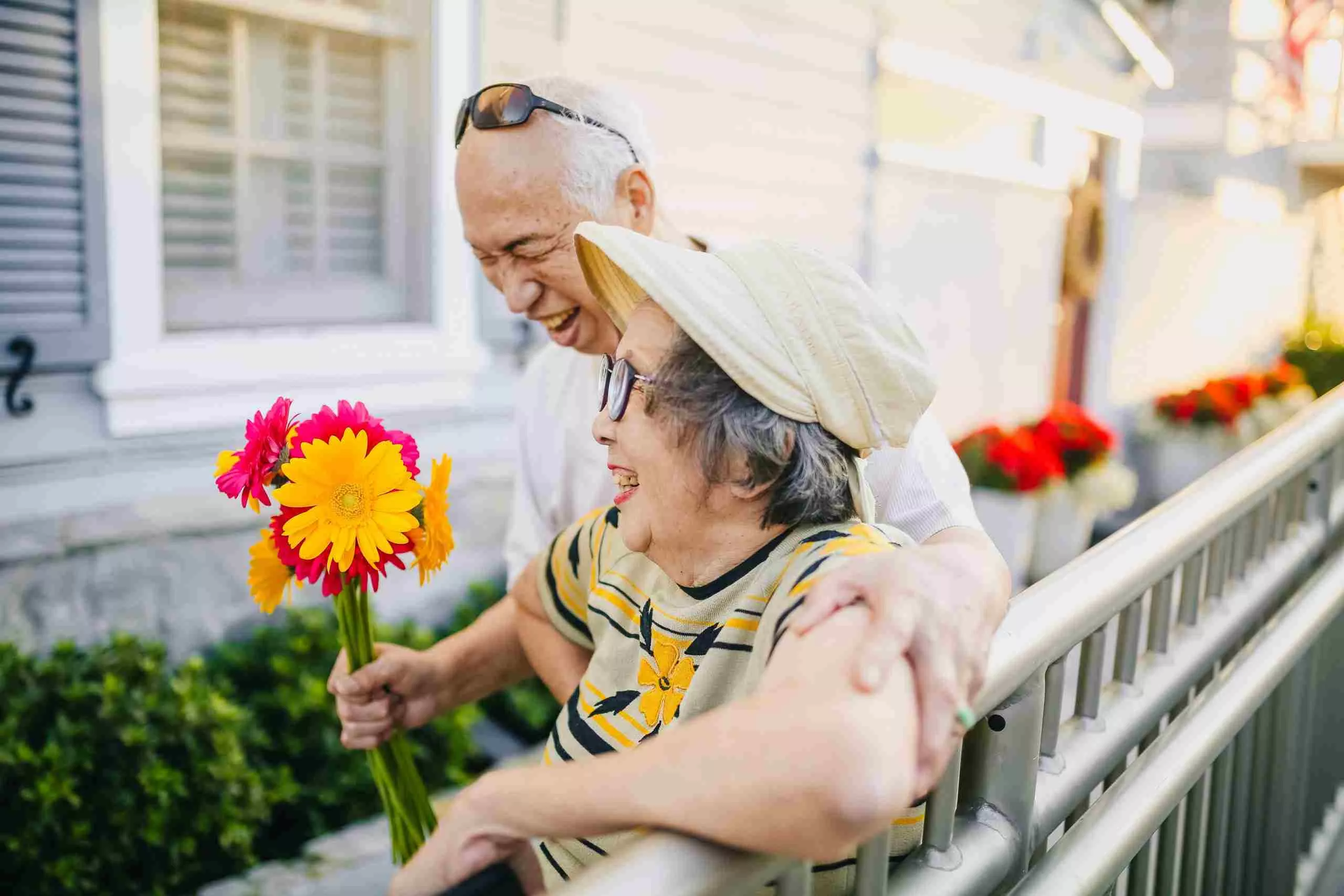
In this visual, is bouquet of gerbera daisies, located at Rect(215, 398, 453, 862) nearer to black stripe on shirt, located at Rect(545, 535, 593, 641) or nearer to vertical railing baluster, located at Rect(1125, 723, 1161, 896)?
black stripe on shirt, located at Rect(545, 535, 593, 641)

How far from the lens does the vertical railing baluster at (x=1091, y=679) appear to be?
4.10 ft

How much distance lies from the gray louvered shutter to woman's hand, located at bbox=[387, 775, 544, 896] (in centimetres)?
246

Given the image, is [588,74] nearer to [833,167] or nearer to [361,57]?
[361,57]

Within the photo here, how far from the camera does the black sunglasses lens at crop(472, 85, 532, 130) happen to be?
173 cm

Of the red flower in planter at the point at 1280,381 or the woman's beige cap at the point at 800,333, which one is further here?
the red flower in planter at the point at 1280,381

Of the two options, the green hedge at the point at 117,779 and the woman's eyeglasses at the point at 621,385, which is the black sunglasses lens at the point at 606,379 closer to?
the woman's eyeglasses at the point at 621,385

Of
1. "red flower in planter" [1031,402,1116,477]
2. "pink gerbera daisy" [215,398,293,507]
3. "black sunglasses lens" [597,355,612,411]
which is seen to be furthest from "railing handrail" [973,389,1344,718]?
"red flower in planter" [1031,402,1116,477]

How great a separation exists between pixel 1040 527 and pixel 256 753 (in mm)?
4347

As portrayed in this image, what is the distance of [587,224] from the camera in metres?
1.23

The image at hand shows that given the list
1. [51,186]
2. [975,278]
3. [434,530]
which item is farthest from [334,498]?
[975,278]

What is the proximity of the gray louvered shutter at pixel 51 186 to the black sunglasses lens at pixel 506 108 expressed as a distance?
1693 mm

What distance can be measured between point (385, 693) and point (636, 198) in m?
0.90

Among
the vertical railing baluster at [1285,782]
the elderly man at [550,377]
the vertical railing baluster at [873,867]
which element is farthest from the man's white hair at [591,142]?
the vertical railing baluster at [1285,782]

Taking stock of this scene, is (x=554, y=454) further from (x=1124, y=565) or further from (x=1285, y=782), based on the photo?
(x=1285, y=782)
